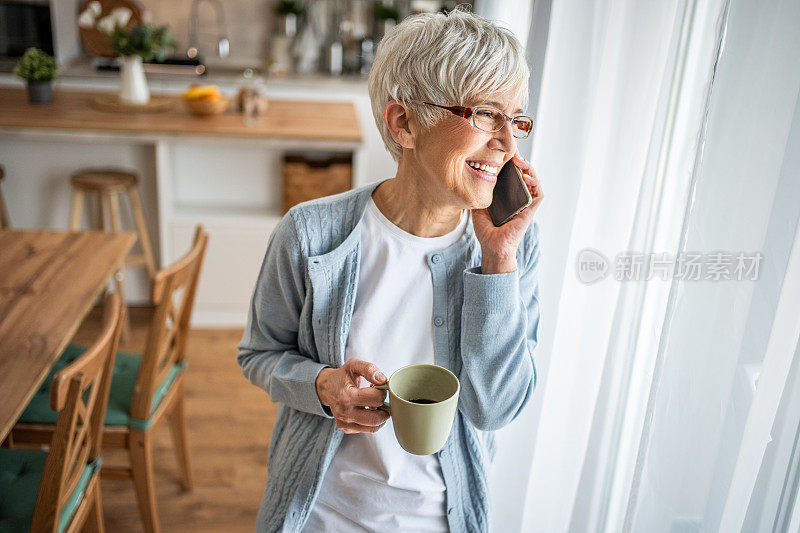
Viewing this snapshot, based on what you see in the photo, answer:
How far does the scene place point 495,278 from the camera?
1.12 meters

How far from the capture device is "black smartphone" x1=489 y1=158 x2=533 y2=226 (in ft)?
3.60

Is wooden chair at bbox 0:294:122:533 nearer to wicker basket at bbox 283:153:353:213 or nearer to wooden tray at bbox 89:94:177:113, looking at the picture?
wicker basket at bbox 283:153:353:213

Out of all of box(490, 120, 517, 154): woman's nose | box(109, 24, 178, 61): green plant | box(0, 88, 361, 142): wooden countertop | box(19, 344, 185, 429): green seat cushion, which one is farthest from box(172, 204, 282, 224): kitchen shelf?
box(490, 120, 517, 154): woman's nose

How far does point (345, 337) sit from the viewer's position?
3.92 feet

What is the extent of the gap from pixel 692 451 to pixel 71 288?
1.71m

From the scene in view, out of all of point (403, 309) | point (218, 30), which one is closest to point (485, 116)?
point (403, 309)

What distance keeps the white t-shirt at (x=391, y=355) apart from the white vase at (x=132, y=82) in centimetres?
254

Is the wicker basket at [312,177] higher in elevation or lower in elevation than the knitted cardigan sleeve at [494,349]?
lower

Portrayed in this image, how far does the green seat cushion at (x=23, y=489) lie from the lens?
159 cm

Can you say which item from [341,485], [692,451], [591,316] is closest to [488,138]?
[591,316]

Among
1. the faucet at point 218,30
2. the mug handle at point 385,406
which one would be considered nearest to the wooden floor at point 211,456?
the mug handle at point 385,406

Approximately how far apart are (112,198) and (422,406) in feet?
8.59

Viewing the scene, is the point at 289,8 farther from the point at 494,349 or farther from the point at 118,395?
the point at 494,349

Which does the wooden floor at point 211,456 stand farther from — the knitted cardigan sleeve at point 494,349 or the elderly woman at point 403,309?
the knitted cardigan sleeve at point 494,349
